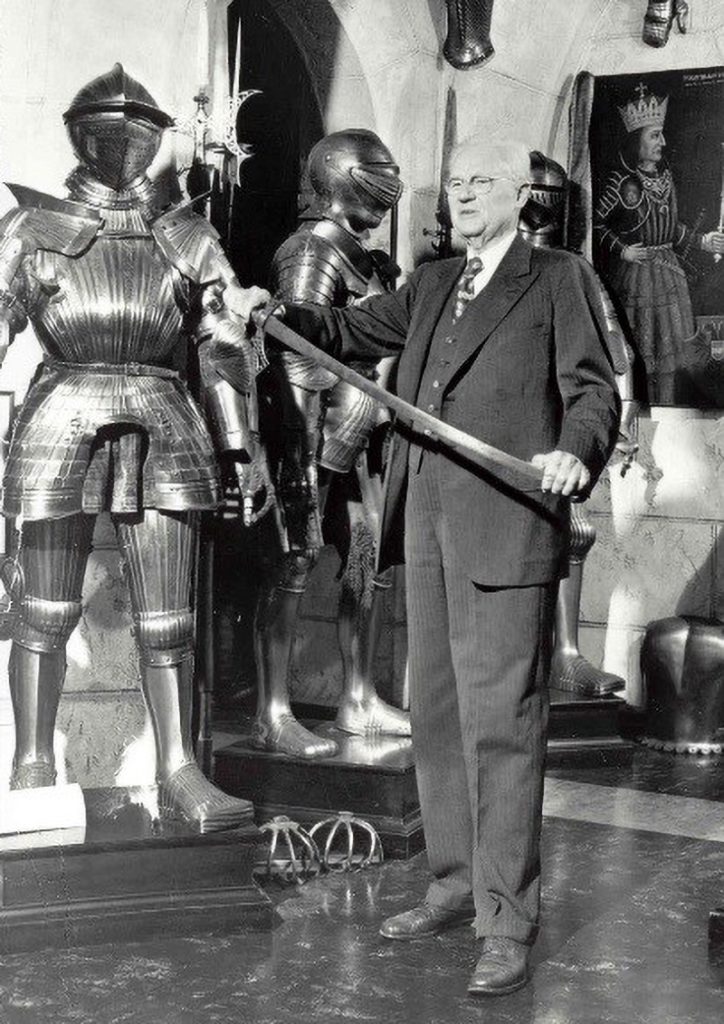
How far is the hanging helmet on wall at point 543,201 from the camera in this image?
5871 millimetres

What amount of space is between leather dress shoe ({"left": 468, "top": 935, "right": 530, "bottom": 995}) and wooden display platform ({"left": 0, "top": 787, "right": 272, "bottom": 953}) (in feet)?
Result: 2.12

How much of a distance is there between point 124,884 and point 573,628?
2639mm

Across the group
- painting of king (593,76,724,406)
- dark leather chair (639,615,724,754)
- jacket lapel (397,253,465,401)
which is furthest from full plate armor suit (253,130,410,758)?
painting of king (593,76,724,406)

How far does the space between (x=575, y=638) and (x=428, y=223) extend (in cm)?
161

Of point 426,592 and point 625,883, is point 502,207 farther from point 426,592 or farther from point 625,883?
point 625,883

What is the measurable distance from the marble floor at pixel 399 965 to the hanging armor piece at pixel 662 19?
3400 millimetres

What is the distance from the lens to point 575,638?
5883 mm

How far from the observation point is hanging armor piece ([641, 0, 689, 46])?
6.22 meters

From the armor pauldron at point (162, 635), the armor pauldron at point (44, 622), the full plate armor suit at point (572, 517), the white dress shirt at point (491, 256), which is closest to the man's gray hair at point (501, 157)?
the white dress shirt at point (491, 256)

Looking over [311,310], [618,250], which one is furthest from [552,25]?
[311,310]

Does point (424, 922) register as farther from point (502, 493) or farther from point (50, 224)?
point (50, 224)

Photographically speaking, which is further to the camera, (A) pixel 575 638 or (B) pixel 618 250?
(B) pixel 618 250

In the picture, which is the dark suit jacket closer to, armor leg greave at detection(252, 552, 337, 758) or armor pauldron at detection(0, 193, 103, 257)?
armor pauldron at detection(0, 193, 103, 257)

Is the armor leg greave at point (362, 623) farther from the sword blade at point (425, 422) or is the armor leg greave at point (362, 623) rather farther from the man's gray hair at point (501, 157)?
the man's gray hair at point (501, 157)
